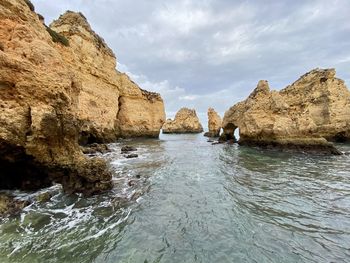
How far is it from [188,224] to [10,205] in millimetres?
5702

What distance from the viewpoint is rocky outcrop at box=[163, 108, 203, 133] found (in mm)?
83975

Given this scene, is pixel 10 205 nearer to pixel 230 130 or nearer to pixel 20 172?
pixel 20 172

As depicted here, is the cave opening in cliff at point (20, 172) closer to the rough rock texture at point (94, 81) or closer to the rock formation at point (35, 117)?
the rock formation at point (35, 117)

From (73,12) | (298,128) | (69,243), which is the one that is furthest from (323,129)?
(73,12)

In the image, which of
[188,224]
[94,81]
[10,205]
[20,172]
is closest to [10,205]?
[10,205]

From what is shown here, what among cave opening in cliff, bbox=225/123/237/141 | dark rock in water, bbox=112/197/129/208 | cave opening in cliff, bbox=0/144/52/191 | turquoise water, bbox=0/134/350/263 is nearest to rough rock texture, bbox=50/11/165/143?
cave opening in cliff, bbox=0/144/52/191

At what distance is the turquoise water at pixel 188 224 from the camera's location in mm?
5047

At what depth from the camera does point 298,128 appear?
22.3 metres

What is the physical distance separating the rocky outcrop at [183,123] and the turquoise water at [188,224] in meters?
73.1

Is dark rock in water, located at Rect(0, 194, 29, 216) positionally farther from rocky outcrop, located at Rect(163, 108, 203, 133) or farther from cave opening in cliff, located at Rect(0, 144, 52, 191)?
rocky outcrop, located at Rect(163, 108, 203, 133)

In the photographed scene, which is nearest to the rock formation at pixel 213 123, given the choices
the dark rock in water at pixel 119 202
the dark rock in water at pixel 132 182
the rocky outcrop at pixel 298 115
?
the rocky outcrop at pixel 298 115

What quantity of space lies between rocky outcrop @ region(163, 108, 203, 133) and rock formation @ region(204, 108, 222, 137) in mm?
20860

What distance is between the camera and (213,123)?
62.0 meters

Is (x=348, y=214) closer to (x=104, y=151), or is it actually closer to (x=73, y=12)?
(x=104, y=151)
